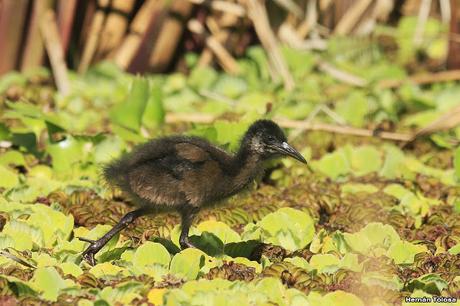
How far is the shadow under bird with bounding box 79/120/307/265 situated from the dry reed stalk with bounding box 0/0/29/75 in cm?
307

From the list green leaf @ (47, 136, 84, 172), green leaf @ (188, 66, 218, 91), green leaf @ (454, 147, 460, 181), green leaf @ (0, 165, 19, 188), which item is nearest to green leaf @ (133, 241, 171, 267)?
green leaf @ (0, 165, 19, 188)

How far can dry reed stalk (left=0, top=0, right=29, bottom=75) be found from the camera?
24.3 feet

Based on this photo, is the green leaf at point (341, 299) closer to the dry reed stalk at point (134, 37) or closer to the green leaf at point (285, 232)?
the green leaf at point (285, 232)

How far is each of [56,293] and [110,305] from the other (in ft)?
0.81

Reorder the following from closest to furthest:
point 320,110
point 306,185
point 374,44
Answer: point 306,185, point 320,110, point 374,44

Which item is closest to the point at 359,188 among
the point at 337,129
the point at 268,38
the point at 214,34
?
the point at 337,129

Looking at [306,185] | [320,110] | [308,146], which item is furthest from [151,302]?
[320,110]

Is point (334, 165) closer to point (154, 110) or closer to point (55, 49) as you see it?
point (154, 110)

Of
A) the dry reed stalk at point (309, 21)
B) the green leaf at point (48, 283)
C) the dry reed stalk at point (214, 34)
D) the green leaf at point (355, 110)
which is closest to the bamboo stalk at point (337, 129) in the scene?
the green leaf at point (355, 110)

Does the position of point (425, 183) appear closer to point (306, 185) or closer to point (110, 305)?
point (306, 185)

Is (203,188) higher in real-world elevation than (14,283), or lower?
higher

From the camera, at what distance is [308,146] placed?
6.61 meters

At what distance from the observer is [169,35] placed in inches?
316

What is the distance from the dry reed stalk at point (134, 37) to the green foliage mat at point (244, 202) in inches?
12.2
